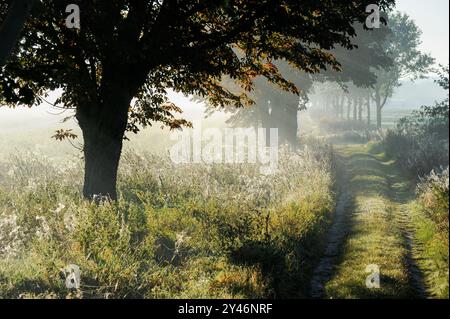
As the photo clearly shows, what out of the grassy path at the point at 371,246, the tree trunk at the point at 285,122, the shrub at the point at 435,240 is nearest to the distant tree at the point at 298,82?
the tree trunk at the point at 285,122

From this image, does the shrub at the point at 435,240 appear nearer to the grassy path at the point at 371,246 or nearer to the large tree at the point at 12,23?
the grassy path at the point at 371,246

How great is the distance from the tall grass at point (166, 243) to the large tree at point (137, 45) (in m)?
1.70

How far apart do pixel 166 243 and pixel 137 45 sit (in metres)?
4.11

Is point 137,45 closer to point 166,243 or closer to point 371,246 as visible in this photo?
point 166,243

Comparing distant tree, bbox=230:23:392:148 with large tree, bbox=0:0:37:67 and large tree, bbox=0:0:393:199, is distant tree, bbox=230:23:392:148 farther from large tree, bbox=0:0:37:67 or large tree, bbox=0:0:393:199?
large tree, bbox=0:0:37:67

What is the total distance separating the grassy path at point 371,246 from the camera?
7840mm

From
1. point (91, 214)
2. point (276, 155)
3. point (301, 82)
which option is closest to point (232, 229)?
point (91, 214)

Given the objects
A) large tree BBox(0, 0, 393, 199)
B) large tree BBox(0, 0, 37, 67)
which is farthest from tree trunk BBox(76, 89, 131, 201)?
large tree BBox(0, 0, 37, 67)

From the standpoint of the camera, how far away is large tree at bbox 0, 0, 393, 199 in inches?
363

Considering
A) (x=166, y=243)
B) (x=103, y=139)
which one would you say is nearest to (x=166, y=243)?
(x=166, y=243)

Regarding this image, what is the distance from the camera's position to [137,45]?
9742 millimetres

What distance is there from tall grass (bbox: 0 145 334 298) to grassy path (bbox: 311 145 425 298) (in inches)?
18.4

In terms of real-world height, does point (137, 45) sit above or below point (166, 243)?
above
